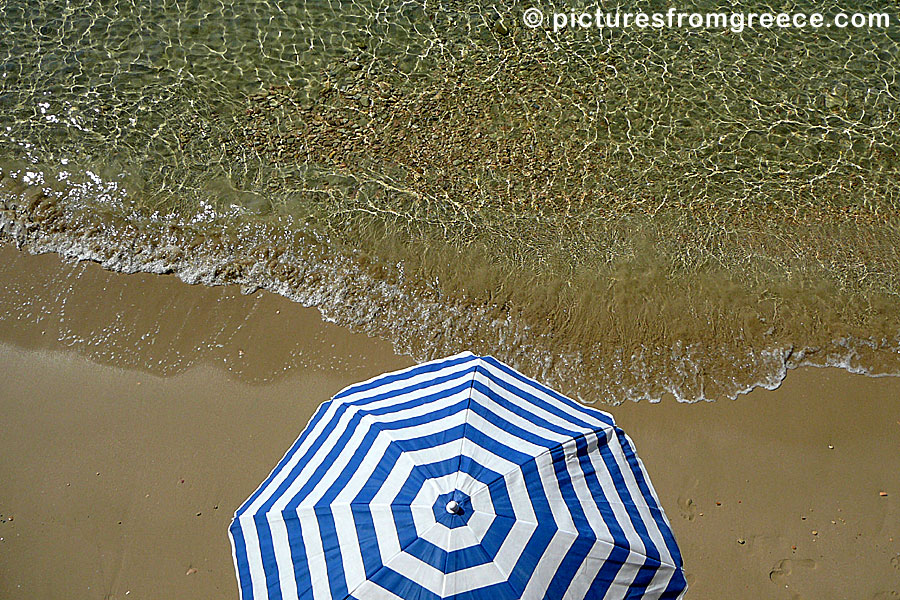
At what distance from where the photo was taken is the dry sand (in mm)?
5531

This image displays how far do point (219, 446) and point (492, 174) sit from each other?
4.65 meters

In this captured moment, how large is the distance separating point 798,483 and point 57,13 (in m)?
11.6

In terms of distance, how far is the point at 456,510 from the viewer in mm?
3771

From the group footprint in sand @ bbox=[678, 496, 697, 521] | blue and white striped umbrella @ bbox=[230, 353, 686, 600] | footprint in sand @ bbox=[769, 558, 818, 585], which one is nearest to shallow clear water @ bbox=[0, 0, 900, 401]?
footprint in sand @ bbox=[678, 496, 697, 521]

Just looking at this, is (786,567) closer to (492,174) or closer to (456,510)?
(456,510)

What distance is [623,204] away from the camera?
824cm

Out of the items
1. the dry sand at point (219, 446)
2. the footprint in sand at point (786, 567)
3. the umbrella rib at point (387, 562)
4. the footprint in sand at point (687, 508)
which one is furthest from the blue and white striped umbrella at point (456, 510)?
the footprint in sand at point (786, 567)

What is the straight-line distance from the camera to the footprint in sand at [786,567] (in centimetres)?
550

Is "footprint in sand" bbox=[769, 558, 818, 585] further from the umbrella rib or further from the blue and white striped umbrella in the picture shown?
the umbrella rib

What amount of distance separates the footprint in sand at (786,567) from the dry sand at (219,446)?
13 mm

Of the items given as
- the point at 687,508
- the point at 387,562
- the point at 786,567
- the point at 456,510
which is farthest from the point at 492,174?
the point at 387,562

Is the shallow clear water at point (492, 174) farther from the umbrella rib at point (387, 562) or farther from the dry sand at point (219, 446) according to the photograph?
the umbrella rib at point (387, 562)

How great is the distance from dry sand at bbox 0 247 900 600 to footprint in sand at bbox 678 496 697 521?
1 centimetres

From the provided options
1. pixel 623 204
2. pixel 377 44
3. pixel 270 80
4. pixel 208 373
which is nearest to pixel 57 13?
pixel 270 80
